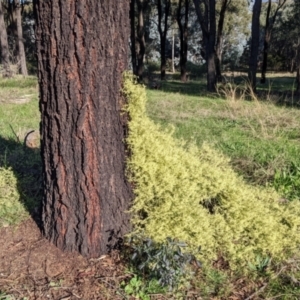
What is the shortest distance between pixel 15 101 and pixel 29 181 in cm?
577

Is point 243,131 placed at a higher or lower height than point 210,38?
lower

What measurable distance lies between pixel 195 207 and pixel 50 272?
36.7 inches

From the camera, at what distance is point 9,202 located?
274cm

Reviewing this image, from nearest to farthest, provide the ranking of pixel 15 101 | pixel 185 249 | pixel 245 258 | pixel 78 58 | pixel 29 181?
1. pixel 78 58
2. pixel 185 249
3. pixel 245 258
4. pixel 29 181
5. pixel 15 101

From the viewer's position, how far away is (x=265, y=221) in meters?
2.44

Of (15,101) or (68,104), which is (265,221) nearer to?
(68,104)

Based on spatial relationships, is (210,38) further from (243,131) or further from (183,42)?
(183,42)

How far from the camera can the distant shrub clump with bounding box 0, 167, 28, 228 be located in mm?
2604

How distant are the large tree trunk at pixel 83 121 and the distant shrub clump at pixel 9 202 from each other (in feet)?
1.12

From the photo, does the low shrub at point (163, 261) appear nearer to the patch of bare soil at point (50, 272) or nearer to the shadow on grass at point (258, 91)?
the patch of bare soil at point (50, 272)

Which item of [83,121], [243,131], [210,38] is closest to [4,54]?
[210,38]

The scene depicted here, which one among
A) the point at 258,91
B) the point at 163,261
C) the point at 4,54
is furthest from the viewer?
the point at 4,54

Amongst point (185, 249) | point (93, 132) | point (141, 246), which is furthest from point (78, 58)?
point (185, 249)

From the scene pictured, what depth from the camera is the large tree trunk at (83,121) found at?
207 centimetres
